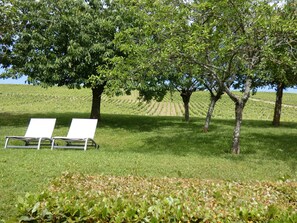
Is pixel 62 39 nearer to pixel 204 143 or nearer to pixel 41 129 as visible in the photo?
pixel 41 129

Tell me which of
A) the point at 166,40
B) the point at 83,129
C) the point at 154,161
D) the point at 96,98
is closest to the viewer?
the point at 154,161

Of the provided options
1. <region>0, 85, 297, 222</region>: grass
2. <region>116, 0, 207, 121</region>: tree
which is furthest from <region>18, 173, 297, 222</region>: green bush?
<region>116, 0, 207, 121</region>: tree

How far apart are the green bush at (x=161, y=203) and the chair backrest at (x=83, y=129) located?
7185 millimetres

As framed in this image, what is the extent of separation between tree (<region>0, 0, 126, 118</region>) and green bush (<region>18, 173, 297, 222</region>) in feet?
39.4

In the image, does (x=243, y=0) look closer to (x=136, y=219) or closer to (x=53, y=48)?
(x=136, y=219)

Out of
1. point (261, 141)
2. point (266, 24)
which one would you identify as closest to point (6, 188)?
point (266, 24)

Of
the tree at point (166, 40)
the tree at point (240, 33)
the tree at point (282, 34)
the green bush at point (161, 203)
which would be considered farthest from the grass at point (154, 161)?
the tree at point (282, 34)

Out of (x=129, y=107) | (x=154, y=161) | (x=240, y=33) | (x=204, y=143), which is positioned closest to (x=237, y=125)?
(x=204, y=143)

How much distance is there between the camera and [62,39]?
704 inches

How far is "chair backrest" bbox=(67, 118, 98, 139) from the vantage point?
499 inches

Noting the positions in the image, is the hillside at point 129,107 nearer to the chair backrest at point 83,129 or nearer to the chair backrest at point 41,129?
the chair backrest at point 83,129

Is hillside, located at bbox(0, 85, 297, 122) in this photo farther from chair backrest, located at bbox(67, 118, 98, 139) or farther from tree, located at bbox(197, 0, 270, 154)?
A: tree, located at bbox(197, 0, 270, 154)

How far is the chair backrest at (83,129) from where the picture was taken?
12668 millimetres

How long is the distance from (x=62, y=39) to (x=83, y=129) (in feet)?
23.7
